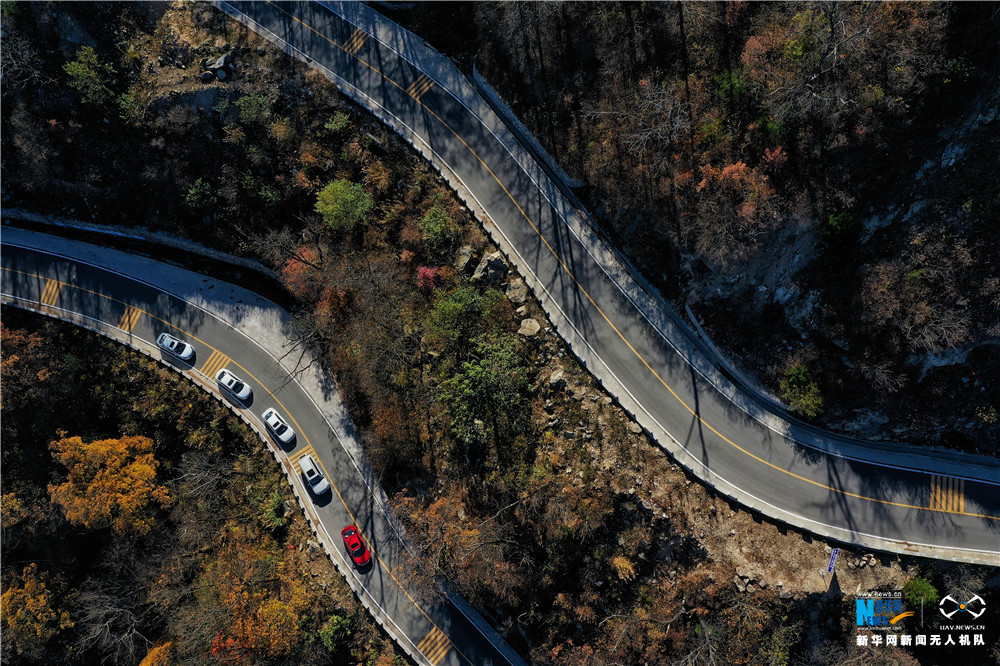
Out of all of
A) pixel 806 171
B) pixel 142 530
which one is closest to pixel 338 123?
pixel 806 171

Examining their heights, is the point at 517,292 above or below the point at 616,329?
above

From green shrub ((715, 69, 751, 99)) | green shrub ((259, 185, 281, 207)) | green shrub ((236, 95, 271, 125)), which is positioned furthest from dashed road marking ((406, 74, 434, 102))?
green shrub ((715, 69, 751, 99))

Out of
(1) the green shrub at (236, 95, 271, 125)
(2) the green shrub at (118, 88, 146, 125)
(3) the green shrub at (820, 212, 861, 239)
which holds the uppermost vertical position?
(1) the green shrub at (236, 95, 271, 125)

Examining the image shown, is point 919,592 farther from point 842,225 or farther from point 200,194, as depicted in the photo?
point 200,194

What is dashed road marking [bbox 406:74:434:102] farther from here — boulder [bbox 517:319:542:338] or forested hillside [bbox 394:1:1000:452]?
boulder [bbox 517:319:542:338]

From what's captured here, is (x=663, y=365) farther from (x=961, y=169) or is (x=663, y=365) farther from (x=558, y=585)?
(x=961, y=169)

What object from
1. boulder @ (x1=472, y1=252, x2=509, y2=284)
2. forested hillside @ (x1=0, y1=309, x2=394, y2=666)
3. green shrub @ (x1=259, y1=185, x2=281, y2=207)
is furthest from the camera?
green shrub @ (x1=259, y1=185, x2=281, y2=207)
